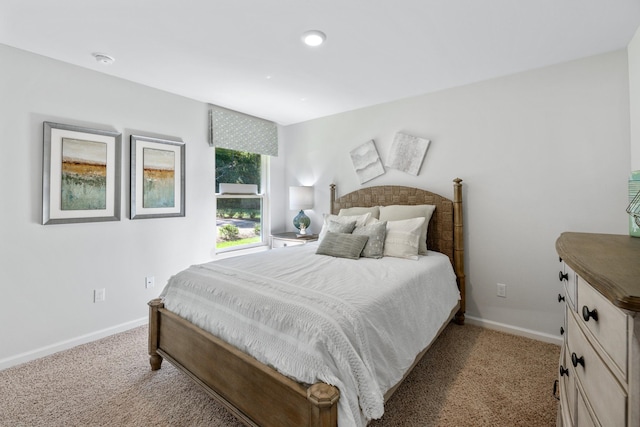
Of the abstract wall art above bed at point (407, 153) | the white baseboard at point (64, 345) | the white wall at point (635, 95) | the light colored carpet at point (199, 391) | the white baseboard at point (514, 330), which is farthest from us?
the abstract wall art above bed at point (407, 153)

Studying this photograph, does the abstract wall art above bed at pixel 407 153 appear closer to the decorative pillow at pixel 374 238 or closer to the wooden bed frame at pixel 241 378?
the wooden bed frame at pixel 241 378

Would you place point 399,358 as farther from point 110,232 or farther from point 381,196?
point 110,232

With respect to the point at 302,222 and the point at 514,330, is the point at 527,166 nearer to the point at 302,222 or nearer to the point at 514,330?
the point at 514,330

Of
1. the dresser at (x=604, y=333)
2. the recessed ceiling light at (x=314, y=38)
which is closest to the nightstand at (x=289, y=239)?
the recessed ceiling light at (x=314, y=38)

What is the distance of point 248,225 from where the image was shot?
418 centimetres

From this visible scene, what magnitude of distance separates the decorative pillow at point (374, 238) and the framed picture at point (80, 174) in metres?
2.38

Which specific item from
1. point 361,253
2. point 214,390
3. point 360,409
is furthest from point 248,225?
point 360,409

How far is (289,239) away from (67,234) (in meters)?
2.24

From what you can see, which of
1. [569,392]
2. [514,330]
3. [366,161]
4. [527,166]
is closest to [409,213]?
[366,161]

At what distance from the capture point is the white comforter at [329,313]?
1256 millimetres

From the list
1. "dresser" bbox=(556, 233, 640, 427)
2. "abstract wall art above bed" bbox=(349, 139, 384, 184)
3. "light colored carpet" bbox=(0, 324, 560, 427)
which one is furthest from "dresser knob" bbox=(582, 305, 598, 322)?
"abstract wall art above bed" bbox=(349, 139, 384, 184)

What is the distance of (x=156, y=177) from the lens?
10.2 feet

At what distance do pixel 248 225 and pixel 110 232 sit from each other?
1696 millimetres

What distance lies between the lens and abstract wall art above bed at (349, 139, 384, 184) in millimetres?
3525
